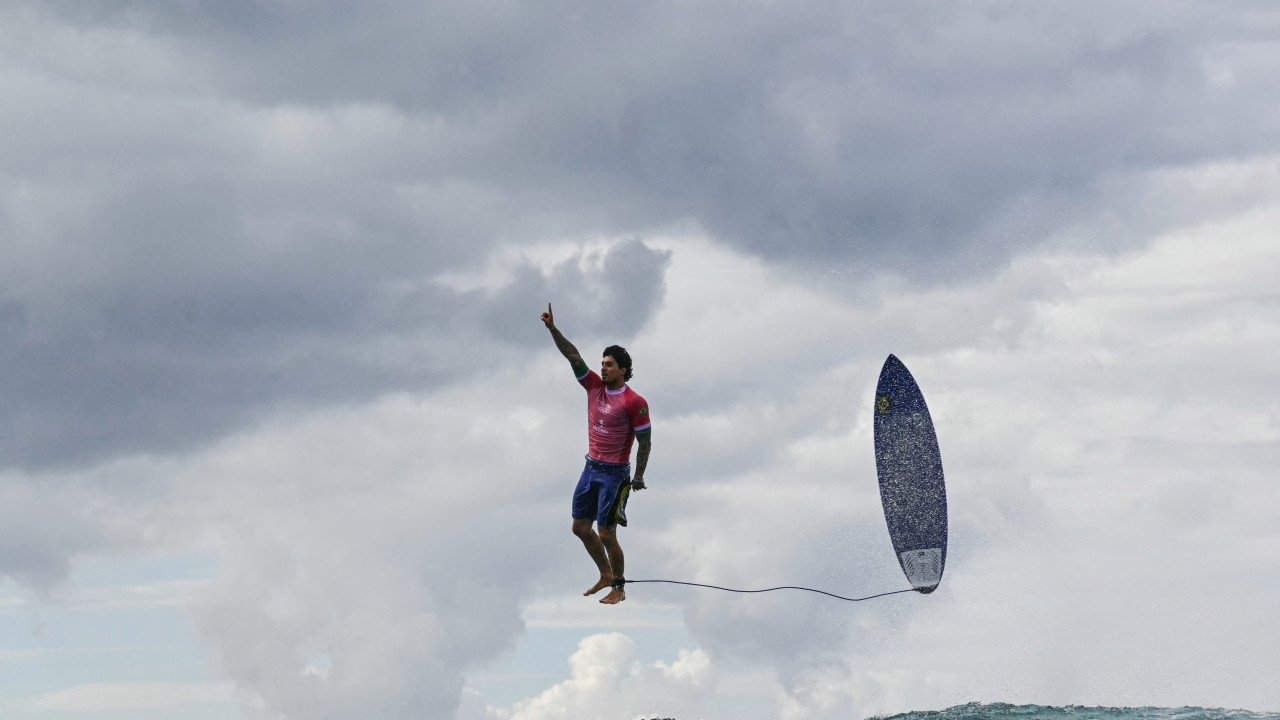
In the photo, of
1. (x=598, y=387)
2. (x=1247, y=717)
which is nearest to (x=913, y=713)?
(x=1247, y=717)

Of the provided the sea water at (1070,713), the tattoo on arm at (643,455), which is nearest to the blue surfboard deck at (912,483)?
the sea water at (1070,713)

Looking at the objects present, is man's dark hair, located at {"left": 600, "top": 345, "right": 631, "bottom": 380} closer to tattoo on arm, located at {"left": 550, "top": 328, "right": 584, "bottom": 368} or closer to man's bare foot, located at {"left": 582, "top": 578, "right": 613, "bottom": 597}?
tattoo on arm, located at {"left": 550, "top": 328, "right": 584, "bottom": 368}

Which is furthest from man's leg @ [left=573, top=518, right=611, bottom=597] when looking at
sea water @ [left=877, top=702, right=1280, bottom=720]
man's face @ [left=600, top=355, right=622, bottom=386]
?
sea water @ [left=877, top=702, right=1280, bottom=720]

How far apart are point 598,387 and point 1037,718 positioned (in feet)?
31.8

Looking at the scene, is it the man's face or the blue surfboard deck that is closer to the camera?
the man's face

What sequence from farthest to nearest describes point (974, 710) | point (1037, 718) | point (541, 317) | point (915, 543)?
point (915, 543) → point (974, 710) → point (1037, 718) → point (541, 317)

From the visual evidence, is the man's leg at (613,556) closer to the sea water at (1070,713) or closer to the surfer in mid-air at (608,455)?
the surfer in mid-air at (608,455)

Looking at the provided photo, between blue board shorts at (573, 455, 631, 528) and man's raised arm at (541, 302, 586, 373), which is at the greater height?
man's raised arm at (541, 302, 586, 373)

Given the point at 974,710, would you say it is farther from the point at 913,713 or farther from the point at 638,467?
the point at 638,467

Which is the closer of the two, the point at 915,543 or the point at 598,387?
the point at 598,387

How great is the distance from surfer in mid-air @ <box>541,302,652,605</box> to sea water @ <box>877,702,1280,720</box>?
21.3ft

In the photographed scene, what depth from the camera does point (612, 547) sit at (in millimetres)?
18891

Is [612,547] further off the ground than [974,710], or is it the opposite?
[612,547]

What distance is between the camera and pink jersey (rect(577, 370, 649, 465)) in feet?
60.3
